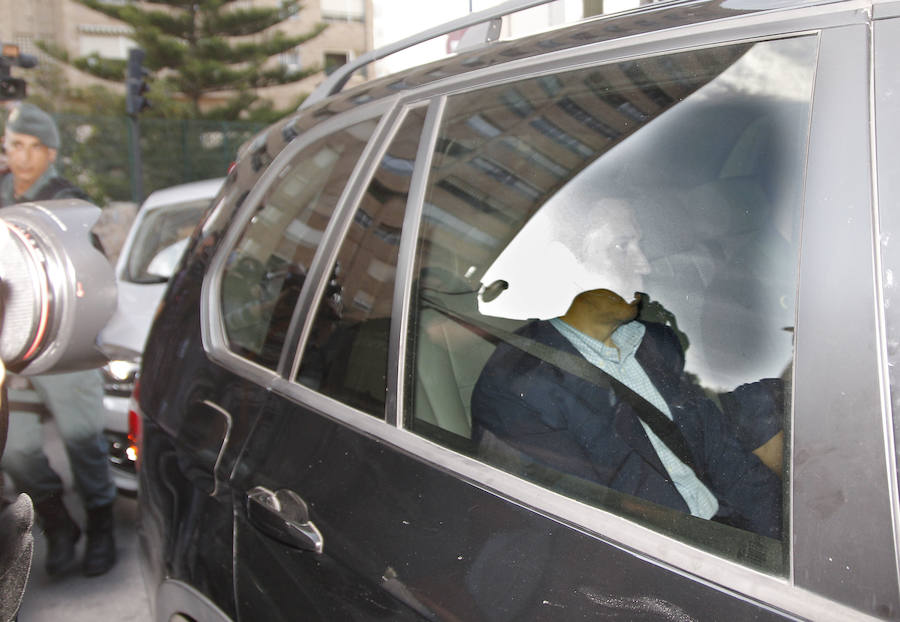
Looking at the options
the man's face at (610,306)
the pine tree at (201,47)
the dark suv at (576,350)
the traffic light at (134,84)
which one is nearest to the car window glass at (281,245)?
the dark suv at (576,350)

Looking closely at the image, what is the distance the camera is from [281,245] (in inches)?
73.4

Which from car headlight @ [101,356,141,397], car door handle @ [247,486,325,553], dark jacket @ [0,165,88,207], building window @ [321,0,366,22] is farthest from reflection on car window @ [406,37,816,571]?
building window @ [321,0,366,22]

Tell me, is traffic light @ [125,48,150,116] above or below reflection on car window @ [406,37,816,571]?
above

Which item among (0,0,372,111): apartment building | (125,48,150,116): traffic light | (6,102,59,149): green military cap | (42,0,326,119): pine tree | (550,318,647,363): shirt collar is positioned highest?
(0,0,372,111): apartment building

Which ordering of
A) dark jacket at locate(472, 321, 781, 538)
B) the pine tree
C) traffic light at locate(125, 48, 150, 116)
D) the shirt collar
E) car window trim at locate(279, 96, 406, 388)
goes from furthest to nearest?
the pine tree, traffic light at locate(125, 48, 150, 116), car window trim at locate(279, 96, 406, 388), the shirt collar, dark jacket at locate(472, 321, 781, 538)

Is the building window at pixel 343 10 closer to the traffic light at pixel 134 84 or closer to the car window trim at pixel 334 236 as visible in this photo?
the traffic light at pixel 134 84

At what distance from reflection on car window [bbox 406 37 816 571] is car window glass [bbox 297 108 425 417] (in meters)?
0.07

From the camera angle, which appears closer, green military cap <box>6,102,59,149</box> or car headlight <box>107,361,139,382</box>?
green military cap <box>6,102,59,149</box>

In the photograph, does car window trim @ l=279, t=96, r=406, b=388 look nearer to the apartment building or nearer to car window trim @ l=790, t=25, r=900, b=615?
car window trim @ l=790, t=25, r=900, b=615

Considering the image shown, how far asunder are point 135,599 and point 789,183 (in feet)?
10.6

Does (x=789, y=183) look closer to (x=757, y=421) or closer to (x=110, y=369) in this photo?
(x=757, y=421)

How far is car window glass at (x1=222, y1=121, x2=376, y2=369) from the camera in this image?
1.73m

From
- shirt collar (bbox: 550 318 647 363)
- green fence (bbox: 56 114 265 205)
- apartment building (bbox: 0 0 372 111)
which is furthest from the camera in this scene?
apartment building (bbox: 0 0 372 111)

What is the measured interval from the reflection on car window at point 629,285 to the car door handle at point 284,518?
267 millimetres
